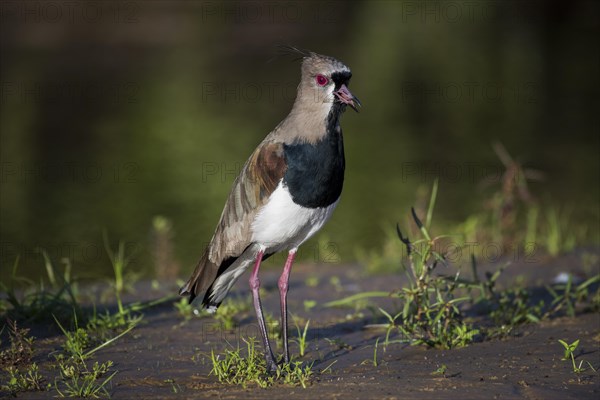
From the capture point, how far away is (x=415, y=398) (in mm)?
5012

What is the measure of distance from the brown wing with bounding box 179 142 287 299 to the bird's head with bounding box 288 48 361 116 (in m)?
0.34

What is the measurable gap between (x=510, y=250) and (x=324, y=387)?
4504 mm

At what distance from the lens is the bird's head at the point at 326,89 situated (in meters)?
6.13

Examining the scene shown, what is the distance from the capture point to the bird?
5.94m

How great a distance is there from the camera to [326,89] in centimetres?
617

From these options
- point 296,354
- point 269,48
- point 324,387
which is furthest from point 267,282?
point 269,48

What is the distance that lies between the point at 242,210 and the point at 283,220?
0.37 meters

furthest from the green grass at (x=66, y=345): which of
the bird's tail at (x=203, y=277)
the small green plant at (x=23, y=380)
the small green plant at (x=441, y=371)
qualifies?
the small green plant at (x=441, y=371)

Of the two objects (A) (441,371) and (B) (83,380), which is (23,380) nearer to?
(B) (83,380)

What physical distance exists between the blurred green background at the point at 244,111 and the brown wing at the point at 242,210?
191 cm

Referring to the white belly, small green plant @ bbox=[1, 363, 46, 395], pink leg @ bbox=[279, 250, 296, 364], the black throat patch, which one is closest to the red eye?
the black throat patch

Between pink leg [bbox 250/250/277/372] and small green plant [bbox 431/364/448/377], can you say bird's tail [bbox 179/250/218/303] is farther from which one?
small green plant [bbox 431/364/448/377]

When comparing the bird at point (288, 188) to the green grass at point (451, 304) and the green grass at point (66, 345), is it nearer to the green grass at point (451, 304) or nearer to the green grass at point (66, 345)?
the green grass at point (451, 304)

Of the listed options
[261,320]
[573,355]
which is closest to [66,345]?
[261,320]
